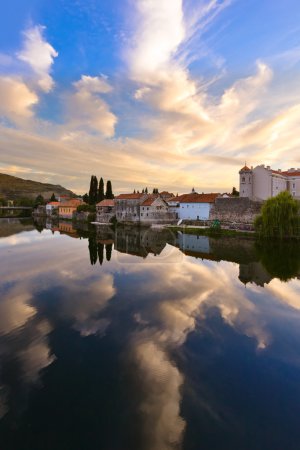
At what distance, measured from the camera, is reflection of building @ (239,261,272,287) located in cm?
1291

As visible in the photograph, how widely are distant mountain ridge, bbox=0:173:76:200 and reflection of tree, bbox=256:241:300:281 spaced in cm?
12525

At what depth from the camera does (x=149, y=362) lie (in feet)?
20.8

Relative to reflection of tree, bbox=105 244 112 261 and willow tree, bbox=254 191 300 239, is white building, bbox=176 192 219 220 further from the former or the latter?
reflection of tree, bbox=105 244 112 261

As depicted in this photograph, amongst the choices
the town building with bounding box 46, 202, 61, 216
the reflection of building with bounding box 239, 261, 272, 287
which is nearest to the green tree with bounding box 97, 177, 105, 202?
the town building with bounding box 46, 202, 61, 216

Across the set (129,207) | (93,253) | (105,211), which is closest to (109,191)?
(105,211)

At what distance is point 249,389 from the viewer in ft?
18.0

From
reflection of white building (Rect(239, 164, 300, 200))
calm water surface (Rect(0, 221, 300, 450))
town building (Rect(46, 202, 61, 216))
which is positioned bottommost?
calm water surface (Rect(0, 221, 300, 450))

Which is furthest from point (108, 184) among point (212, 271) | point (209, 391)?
point (209, 391)

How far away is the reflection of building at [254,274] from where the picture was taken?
12.9 m

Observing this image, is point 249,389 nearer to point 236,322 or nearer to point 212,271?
point 236,322

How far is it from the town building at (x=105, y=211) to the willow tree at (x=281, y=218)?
26.2 metres

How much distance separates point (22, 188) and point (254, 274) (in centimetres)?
14905

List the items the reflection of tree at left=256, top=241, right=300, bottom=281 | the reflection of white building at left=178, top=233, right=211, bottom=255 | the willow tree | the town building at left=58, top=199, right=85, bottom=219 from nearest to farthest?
the reflection of tree at left=256, top=241, right=300, bottom=281 → the reflection of white building at left=178, top=233, right=211, bottom=255 → the willow tree → the town building at left=58, top=199, right=85, bottom=219

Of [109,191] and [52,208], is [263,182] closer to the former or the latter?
[109,191]
